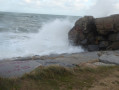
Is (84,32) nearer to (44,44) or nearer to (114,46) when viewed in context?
(114,46)

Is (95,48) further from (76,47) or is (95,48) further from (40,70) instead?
(40,70)

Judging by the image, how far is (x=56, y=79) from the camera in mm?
5000

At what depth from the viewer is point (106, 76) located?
5.62 m

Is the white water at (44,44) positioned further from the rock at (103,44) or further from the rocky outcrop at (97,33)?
the rock at (103,44)

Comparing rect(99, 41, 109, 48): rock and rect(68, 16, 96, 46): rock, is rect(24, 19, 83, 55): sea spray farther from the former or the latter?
rect(99, 41, 109, 48): rock

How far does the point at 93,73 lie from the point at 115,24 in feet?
22.2

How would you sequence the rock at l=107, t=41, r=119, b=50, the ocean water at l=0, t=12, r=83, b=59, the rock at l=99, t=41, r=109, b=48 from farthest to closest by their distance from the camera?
the rock at l=99, t=41, r=109, b=48, the rock at l=107, t=41, r=119, b=50, the ocean water at l=0, t=12, r=83, b=59

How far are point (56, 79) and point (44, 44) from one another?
356 inches

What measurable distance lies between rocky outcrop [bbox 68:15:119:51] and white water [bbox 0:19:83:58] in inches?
30.5

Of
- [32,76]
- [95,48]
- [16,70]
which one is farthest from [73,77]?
[95,48]

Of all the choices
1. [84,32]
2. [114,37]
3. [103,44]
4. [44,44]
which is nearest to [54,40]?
[44,44]

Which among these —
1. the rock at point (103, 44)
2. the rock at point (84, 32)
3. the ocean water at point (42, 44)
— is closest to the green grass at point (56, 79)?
the ocean water at point (42, 44)

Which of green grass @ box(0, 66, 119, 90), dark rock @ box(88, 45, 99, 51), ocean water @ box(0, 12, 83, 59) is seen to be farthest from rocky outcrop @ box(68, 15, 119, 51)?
green grass @ box(0, 66, 119, 90)

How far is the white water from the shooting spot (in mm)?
11177
